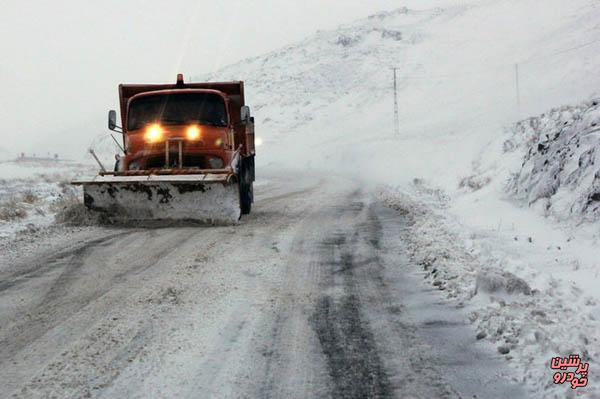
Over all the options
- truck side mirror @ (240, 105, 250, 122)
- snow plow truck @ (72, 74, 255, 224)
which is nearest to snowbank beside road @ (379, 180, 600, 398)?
snow plow truck @ (72, 74, 255, 224)

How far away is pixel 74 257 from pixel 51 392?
3959 mm

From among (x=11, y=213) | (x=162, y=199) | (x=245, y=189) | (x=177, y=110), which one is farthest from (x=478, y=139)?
(x=11, y=213)

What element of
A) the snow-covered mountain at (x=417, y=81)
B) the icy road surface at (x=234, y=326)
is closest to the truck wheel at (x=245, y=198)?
the icy road surface at (x=234, y=326)

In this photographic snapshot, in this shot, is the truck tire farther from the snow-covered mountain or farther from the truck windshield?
the snow-covered mountain

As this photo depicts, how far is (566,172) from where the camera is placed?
24.7 ft

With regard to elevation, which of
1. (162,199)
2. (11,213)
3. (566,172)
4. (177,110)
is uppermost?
(177,110)

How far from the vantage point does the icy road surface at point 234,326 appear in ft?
10.0

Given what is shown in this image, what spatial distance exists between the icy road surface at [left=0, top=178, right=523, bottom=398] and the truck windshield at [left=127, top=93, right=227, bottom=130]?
3.68 metres

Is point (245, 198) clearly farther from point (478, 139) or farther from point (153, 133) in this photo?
point (478, 139)

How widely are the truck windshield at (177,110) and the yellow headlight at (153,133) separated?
0.13 meters

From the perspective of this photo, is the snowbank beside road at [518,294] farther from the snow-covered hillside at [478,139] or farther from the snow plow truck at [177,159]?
the snow plow truck at [177,159]

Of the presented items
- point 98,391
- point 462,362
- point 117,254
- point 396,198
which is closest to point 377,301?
point 462,362

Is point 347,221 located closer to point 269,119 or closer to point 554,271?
point 554,271

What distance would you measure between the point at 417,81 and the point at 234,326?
74.4 m
